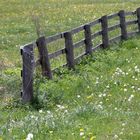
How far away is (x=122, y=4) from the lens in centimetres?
3491

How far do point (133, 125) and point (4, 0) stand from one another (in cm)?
3225

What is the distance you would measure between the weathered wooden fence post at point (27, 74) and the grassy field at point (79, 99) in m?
0.16

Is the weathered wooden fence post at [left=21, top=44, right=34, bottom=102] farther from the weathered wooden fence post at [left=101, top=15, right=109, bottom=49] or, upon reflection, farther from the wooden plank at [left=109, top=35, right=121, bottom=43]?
the wooden plank at [left=109, top=35, right=121, bottom=43]

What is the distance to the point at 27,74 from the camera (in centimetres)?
1043

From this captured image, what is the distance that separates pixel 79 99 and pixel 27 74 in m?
1.13

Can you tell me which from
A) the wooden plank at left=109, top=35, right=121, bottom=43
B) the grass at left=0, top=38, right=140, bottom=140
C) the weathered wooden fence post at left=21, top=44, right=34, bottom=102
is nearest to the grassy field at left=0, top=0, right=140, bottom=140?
the grass at left=0, top=38, right=140, bottom=140

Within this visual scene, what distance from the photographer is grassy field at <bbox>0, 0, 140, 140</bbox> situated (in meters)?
7.67

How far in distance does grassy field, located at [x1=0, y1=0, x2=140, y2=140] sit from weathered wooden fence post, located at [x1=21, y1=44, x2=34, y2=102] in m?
0.16

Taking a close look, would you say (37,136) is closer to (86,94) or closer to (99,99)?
(99,99)

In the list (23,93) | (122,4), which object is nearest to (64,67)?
(23,93)

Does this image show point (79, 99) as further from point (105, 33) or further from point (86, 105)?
point (105, 33)

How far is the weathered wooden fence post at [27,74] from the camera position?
10289 mm

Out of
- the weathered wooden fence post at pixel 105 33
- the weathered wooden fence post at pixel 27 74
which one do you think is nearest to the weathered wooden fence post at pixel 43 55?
the weathered wooden fence post at pixel 27 74

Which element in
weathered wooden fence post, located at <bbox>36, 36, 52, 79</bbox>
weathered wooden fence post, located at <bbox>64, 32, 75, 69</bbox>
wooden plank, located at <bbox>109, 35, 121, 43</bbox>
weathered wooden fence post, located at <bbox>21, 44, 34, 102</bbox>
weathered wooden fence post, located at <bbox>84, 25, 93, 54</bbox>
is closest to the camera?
weathered wooden fence post, located at <bbox>21, 44, 34, 102</bbox>
